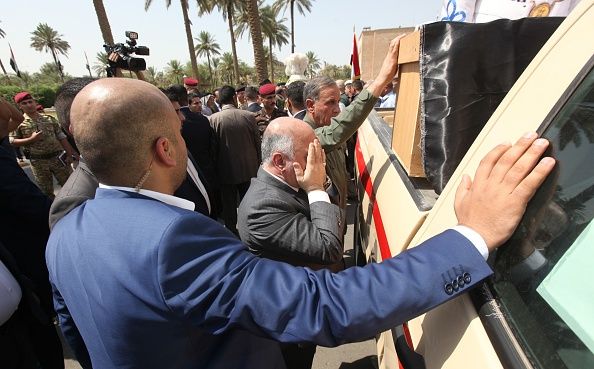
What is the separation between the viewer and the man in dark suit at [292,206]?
1.68m

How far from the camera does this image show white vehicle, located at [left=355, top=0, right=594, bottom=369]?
0.62m

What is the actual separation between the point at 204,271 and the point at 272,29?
37252mm

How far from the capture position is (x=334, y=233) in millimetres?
1711

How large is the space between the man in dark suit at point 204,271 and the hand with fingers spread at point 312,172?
827 mm

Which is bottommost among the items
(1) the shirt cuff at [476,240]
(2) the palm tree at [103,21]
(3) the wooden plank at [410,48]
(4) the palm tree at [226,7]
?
(1) the shirt cuff at [476,240]

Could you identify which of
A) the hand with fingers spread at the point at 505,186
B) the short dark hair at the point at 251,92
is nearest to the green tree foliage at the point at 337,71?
the short dark hair at the point at 251,92

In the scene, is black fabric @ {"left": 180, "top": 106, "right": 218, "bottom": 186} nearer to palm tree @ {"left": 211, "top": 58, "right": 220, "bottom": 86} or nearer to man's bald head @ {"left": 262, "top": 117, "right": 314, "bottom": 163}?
man's bald head @ {"left": 262, "top": 117, "right": 314, "bottom": 163}

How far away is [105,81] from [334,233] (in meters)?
1.15

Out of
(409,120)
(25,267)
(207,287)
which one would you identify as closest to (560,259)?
(207,287)

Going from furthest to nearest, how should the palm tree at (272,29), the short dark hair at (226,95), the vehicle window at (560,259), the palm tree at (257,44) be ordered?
1. the palm tree at (272,29)
2. the palm tree at (257,44)
3. the short dark hair at (226,95)
4. the vehicle window at (560,259)

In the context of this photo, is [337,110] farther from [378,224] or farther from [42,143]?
[42,143]

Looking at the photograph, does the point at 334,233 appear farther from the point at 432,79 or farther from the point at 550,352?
the point at 550,352

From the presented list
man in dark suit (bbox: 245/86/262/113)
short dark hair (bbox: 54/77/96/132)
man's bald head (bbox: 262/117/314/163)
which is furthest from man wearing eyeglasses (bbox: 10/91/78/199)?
man's bald head (bbox: 262/117/314/163)

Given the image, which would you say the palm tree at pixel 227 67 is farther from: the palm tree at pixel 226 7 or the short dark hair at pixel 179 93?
the short dark hair at pixel 179 93
